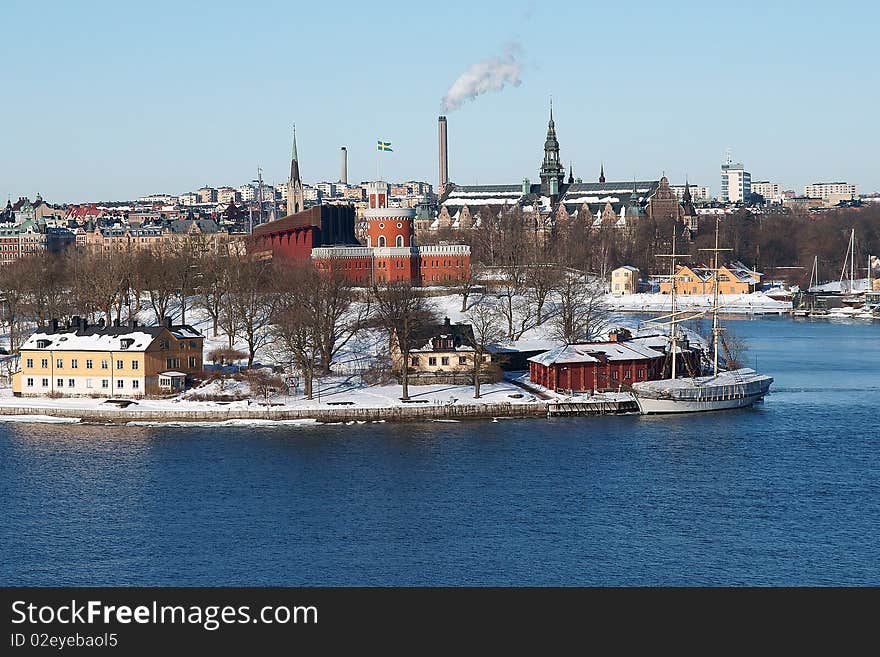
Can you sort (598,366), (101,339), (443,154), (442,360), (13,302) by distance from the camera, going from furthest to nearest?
(443,154), (13,302), (442,360), (598,366), (101,339)

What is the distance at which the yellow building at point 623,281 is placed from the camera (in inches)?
3194

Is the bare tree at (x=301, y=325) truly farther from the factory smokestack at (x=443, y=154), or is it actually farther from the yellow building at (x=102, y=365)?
the factory smokestack at (x=443, y=154)

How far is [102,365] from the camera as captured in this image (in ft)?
132

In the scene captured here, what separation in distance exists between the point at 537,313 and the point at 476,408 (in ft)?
54.3

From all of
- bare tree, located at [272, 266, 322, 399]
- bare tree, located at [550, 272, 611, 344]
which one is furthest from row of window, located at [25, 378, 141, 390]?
bare tree, located at [550, 272, 611, 344]

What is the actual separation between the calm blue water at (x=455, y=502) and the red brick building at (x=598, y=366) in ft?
10.7

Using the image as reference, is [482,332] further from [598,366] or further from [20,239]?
[20,239]

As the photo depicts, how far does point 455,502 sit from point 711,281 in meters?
56.8

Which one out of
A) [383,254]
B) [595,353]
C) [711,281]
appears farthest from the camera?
[711,281]

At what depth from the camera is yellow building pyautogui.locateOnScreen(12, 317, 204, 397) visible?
4016 centimetres

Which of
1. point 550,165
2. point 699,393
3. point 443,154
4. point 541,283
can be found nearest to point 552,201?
point 550,165

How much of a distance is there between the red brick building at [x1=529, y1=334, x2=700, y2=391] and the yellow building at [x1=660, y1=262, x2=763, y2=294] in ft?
123
